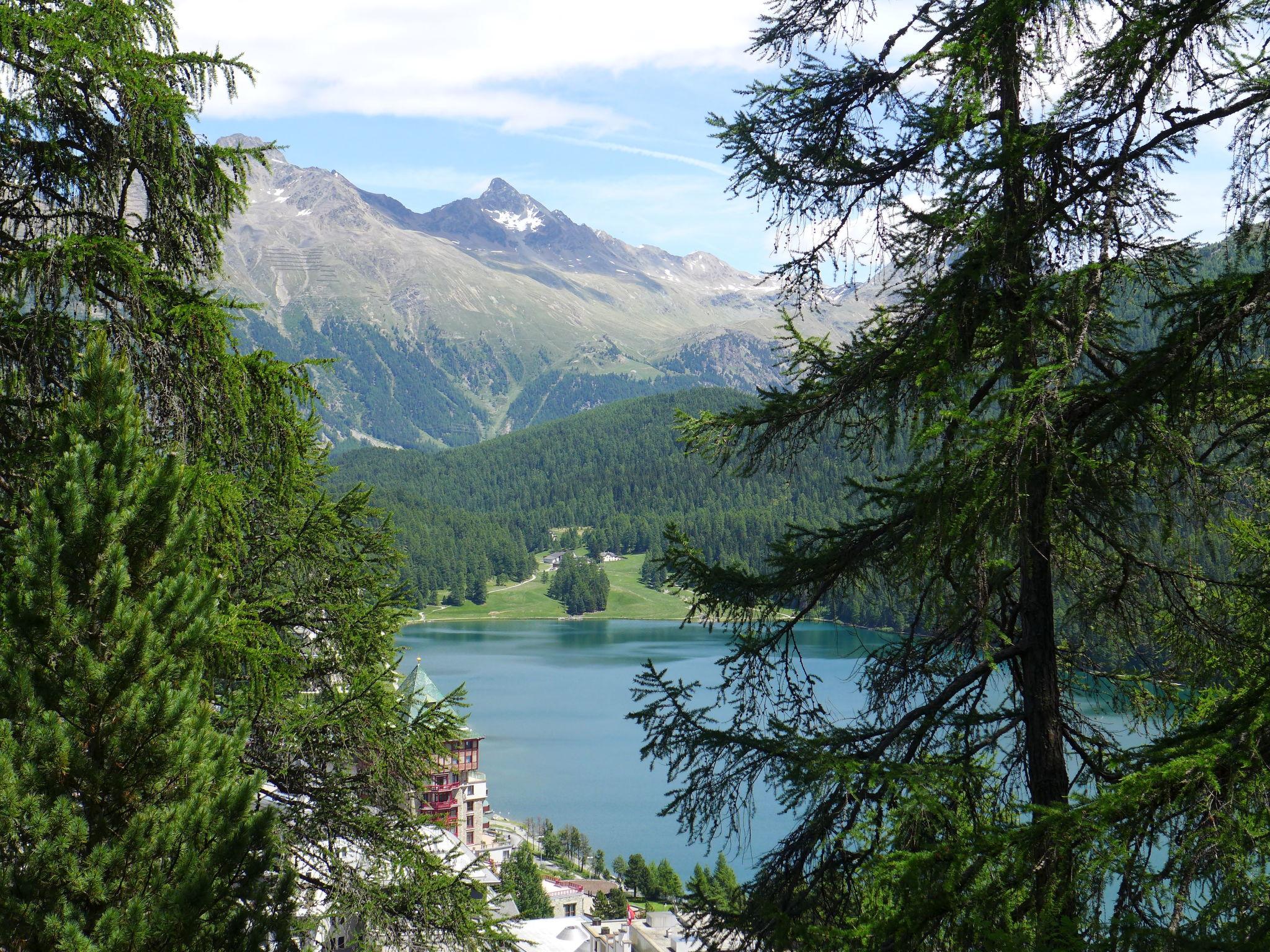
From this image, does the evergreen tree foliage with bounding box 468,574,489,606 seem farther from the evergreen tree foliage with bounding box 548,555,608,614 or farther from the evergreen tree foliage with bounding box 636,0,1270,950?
the evergreen tree foliage with bounding box 636,0,1270,950

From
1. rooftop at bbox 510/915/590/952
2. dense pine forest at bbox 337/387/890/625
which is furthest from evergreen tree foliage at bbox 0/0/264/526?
dense pine forest at bbox 337/387/890/625

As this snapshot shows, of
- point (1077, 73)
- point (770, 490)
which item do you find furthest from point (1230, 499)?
point (770, 490)

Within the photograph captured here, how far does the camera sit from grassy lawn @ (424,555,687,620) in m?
121

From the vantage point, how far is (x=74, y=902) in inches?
180

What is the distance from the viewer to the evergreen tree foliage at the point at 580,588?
123125 mm

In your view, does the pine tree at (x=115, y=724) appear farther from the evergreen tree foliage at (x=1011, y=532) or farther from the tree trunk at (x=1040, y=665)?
the tree trunk at (x=1040, y=665)

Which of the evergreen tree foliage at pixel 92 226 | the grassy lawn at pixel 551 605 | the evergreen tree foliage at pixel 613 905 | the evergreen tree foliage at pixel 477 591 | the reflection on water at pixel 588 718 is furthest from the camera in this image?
the evergreen tree foliage at pixel 477 591

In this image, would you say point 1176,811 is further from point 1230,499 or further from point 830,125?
point 830,125

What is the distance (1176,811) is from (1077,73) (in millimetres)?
2950

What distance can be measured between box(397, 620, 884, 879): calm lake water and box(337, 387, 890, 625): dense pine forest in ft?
103

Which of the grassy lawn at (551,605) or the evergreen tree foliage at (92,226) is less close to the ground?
the evergreen tree foliage at (92,226)

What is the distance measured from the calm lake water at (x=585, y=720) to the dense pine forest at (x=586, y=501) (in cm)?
3127

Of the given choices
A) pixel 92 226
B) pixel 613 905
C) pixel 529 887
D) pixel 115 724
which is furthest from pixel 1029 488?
pixel 529 887

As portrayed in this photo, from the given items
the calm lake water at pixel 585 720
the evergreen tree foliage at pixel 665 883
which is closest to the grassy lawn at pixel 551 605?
the calm lake water at pixel 585 720
